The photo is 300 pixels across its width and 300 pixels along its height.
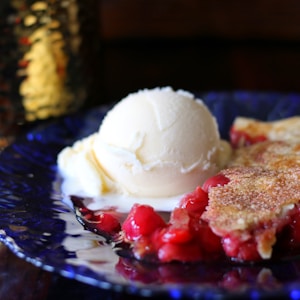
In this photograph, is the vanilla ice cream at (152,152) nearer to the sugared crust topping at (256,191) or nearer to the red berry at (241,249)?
the sugared crust topping at (256,191)

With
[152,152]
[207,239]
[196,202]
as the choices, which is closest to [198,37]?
[152,152]

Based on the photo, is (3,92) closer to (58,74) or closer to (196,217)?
(58,74)

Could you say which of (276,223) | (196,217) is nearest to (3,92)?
(196,217)

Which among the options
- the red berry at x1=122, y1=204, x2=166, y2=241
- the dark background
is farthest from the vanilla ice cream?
the dark background

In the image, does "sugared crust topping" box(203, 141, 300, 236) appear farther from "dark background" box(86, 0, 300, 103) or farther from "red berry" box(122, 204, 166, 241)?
"dark background" box(86, 0, 300, 103)

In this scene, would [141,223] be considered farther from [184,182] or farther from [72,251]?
[184,182]

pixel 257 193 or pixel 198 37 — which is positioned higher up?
pixel 257 193
